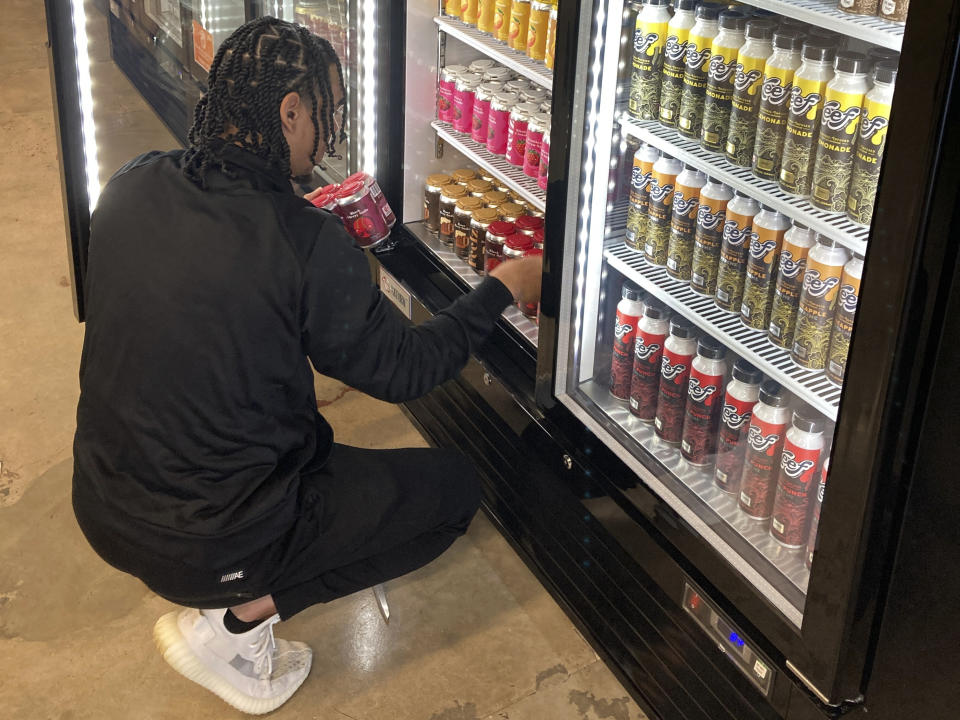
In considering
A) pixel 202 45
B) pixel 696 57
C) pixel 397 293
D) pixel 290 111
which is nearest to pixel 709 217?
pixel 696 57

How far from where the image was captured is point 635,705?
2.40m

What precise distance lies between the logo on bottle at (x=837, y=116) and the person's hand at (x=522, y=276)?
0.83 m

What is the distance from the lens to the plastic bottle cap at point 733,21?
6.28 ft

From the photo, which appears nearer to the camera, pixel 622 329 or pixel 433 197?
pixel 622 329

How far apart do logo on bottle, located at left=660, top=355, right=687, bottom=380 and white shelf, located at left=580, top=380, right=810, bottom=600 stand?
170 mm

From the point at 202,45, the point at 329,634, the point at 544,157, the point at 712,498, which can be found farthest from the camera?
the point at 202,45

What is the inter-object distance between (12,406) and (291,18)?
1.66 metres

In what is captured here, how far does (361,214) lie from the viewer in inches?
115

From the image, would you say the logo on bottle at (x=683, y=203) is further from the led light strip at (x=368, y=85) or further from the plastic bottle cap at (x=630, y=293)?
the led light strip at (x=368, y=85)

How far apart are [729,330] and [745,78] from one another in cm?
48

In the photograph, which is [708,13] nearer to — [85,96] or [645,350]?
[645,350]

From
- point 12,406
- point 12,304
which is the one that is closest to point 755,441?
point 12,406

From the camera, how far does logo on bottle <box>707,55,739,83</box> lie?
194 centimetres

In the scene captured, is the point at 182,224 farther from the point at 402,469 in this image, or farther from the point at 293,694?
the point at 293,694
